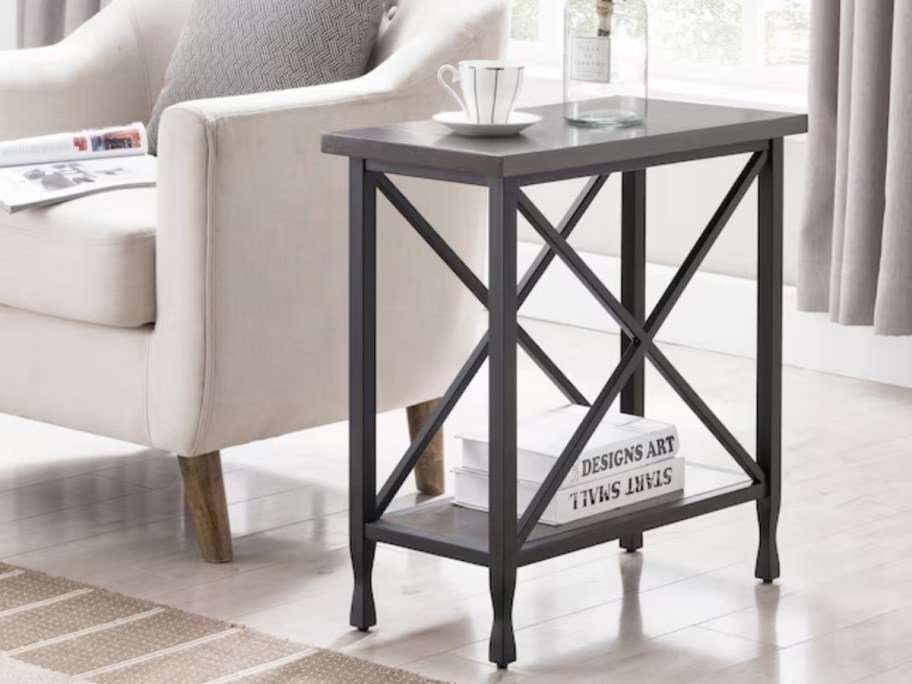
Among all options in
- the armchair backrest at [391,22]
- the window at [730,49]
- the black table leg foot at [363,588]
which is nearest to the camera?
the black table leg foot at [363,588]

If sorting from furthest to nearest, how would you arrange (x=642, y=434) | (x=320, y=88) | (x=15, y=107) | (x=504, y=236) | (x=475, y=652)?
(x=15, y=107), (x=320, y=88), (x=642, y=434), (x=475, y=652), (x=504, y=236)

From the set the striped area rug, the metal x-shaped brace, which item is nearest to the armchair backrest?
the metal x-shaped brace

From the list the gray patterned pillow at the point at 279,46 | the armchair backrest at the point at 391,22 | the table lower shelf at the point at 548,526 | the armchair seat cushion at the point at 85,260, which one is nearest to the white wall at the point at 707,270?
the armchair backrest at the point at 391,22

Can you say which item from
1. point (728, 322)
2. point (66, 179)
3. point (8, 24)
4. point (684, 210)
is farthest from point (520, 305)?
point (8, 24)

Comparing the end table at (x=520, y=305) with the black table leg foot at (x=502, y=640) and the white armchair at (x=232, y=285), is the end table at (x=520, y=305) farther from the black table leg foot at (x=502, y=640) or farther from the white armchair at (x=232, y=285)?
the white armchair at (x=232, y=285)

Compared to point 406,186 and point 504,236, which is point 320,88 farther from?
point 504,236

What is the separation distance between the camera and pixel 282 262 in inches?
99.8

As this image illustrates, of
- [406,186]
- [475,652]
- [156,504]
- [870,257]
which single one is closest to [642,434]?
[475,652]

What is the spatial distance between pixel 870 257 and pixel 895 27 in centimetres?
43

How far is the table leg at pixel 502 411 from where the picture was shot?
2033mm

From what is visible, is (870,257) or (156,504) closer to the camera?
(156,504)

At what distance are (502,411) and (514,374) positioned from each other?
45 mm

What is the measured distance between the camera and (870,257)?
340 cm

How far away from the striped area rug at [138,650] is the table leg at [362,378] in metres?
0.12
